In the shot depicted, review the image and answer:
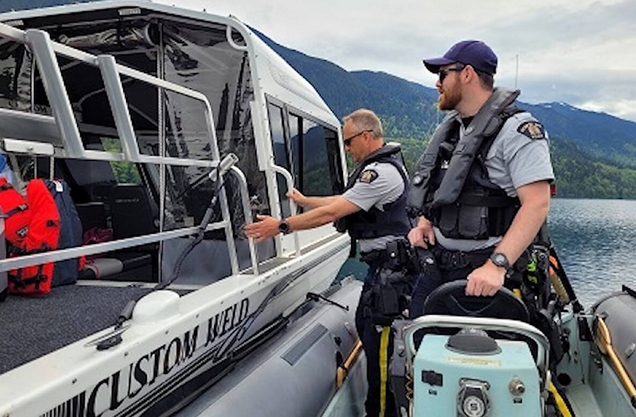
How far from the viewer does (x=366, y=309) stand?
306 cm

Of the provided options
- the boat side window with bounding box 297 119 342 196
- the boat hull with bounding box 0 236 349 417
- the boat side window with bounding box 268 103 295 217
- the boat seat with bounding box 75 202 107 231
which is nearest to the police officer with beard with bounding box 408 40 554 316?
the boat hull with bounding box 0 236 349 417

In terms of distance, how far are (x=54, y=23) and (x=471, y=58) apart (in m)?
3.03

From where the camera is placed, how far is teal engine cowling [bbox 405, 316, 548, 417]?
145 centimetres

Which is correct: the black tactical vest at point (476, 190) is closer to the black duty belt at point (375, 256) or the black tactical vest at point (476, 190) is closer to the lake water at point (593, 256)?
the black duty belt at point (375, 256)

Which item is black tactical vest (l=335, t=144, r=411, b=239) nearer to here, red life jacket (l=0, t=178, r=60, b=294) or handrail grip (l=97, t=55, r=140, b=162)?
handrail grip (l=97, t=55, r=140, b=162)

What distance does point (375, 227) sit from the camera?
3.14 meters

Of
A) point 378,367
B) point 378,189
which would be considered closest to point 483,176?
point 378,189

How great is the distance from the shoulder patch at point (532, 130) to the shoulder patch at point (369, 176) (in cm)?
102

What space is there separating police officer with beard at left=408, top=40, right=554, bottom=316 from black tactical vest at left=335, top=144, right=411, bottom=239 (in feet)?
2.14

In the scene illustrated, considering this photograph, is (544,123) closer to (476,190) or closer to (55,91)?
(476,190)

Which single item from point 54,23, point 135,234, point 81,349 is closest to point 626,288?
point 81,349

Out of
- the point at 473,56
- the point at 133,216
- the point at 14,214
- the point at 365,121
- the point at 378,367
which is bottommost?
the point at 378,367

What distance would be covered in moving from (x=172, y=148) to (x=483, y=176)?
270 centimetres

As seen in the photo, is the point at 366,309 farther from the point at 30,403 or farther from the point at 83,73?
the point at 83,73
